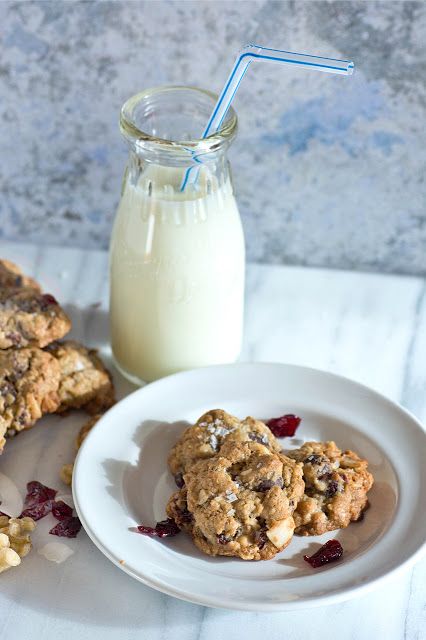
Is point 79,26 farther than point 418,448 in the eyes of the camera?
Yes

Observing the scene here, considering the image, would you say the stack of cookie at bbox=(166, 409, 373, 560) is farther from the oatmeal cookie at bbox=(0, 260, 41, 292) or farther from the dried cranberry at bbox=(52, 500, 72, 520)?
the oatmeal cookie at bbox=(0, 260, 41, 292)

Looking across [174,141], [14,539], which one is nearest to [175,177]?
[174,141]

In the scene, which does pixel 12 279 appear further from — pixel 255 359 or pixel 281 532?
pixel 281 532

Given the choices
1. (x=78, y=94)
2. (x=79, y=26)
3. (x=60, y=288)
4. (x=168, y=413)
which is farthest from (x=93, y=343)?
(x=79, y=26)

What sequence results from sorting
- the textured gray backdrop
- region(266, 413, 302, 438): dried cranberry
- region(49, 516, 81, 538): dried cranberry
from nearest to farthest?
region(49, 516, 81, 538): dried cranberry
region(266, 413, 302, 438): dried cranberry
the textured gray backdrop

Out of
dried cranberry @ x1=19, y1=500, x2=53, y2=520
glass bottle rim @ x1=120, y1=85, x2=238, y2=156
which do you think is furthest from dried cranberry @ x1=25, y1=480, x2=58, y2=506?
glass bottle rim @ x1=120, y1=85, x2=238, y2=156

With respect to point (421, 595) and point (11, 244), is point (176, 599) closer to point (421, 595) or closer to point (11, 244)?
Answer: point (421, 595)
